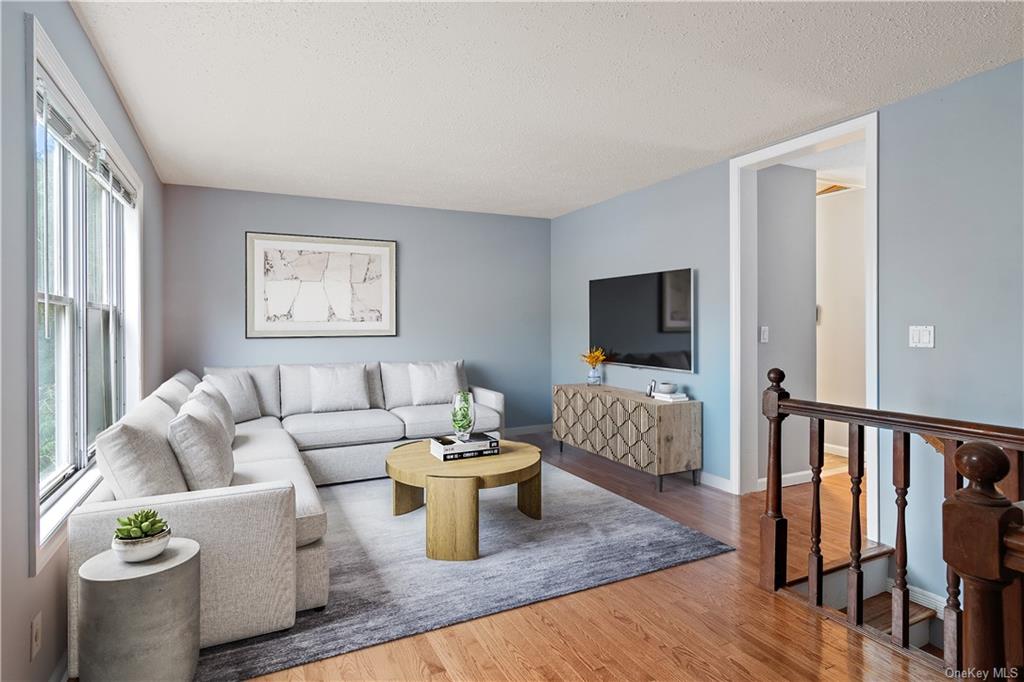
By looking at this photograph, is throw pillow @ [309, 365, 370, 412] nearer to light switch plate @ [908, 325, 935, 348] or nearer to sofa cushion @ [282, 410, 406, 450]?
sofa cushion @ [282, 410, 406, 450]

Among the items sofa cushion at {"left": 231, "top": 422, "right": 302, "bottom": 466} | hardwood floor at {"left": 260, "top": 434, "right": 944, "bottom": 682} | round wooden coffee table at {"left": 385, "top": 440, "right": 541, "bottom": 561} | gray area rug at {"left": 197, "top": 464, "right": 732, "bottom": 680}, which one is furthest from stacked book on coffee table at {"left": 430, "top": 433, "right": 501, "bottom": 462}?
hardwood floor at {"left": 260, "top": 434, "right": 944, "bottom": 682}

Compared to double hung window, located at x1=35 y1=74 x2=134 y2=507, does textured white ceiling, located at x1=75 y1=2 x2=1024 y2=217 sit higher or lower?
higher

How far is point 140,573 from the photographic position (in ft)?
5.57

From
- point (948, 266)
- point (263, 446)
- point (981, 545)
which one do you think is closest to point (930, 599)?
point (948, 266)

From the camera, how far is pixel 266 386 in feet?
15.6

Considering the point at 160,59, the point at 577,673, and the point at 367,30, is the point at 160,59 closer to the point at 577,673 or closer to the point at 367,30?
the point at 367,30

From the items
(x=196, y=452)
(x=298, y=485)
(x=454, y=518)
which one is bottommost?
(x=454, y=518)

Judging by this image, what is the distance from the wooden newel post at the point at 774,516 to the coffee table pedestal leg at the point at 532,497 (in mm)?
1299

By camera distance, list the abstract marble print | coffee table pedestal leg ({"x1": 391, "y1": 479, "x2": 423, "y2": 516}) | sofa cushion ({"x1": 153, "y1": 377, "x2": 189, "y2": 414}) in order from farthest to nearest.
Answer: the abstract marble print → coffee table pedestal leg ({"x1": 391, "y1": 479, "x2": 423, "y2": 516}) → sofa cushion ({"x1": 153, "y1": 377, "x2": 189, "y2": 414})

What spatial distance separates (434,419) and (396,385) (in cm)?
71

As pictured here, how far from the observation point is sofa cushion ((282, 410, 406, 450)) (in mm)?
4242

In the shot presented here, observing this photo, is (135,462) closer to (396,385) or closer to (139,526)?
(139,526)

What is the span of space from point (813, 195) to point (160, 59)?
451 cm

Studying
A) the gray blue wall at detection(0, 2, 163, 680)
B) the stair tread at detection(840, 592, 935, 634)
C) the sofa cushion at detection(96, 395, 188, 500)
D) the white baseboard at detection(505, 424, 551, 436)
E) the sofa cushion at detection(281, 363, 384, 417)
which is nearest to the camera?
the gray blue wall at detection(0, 2, 163, 680)
